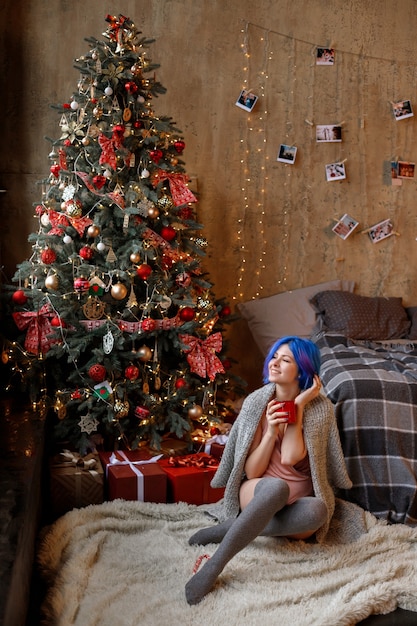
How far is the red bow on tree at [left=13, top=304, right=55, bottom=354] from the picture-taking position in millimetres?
3488

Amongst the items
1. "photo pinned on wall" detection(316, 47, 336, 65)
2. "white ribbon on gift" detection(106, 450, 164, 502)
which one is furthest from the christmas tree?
"photo pinned on wall" detection(316, 47, 336, 65)

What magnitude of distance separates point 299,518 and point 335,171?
300 centimetres

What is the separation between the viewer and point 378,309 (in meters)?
4.73

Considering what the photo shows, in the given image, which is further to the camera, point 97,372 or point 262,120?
point 262,120

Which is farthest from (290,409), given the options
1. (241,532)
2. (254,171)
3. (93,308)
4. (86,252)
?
(254,171)

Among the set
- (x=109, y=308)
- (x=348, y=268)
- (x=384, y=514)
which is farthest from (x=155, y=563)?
(x=348, y=268)

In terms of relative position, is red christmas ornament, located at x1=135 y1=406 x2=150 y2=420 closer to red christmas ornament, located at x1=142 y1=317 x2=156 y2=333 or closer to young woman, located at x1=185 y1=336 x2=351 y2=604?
red christmas ornament, located at x1=142 y1=317 x2=156 y2=333

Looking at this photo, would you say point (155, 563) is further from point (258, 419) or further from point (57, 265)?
point (57, 265)

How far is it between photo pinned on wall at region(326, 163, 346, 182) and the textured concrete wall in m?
0.05

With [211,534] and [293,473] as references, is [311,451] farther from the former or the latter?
[211,534]

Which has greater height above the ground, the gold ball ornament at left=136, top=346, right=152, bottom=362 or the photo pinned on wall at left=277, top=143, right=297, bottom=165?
the photo pinned on wall at left=277, top=143, right=297, bottom=165

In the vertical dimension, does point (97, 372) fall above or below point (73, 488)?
above

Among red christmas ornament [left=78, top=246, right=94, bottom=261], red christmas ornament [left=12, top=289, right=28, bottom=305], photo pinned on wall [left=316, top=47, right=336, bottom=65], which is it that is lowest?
red christmas ornament [left=12, top=289, right=28, bottom=305]

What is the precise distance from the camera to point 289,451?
2.78 metres
